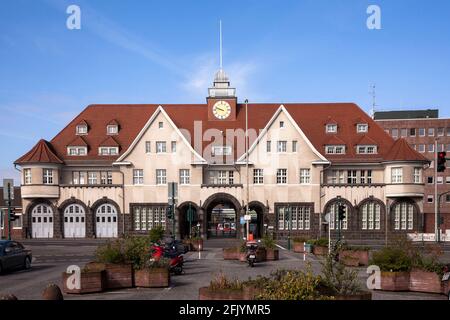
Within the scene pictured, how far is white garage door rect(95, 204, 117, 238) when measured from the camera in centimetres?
5438

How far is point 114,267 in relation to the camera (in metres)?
18.3

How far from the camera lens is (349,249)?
97.0 feet

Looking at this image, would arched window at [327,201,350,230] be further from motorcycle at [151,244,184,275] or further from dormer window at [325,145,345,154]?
motorcycle at [151,244,184,275]

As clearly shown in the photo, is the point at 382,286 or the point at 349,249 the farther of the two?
the point at 349,249

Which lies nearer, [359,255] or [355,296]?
[355,296]

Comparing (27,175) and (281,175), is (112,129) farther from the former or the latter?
(281,175)

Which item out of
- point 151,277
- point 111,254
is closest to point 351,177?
point 151,277

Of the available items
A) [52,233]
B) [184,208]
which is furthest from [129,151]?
[52,233]

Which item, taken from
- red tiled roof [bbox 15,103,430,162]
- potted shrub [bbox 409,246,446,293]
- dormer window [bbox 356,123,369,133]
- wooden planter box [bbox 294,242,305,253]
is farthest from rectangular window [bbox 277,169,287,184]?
potted shrub [bbox 409,246,446,293]

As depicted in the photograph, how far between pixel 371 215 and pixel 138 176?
Result: 25521 mm

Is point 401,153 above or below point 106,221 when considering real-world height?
above

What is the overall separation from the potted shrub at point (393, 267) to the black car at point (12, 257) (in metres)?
17.5

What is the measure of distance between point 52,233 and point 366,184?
1360 inches
